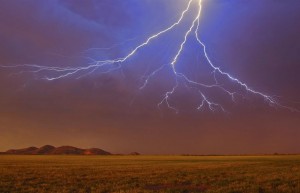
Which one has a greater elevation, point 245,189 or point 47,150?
point 47,150

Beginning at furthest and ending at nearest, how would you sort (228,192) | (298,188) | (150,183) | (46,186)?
(150,183) < (46,186) < (298,188) < (228,192)

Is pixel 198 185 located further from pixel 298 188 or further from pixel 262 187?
pixel 298 188

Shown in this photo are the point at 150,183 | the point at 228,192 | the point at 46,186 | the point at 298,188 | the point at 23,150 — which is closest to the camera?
the point at 228,192

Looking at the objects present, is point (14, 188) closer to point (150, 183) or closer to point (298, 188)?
point (150, 183)

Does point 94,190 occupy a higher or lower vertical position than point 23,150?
lower

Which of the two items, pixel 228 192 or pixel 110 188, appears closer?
pixel 228 192

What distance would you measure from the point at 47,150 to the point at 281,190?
173369mm

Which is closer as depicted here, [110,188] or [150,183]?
[110,188]

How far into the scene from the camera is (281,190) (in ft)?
46.6

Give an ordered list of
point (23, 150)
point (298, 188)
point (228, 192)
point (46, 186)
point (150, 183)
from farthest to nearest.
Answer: point (23, 150) → point (150, 183) → point (46, 186) → point (298, 188) → point (228, 192)

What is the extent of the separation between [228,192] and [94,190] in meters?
4.74

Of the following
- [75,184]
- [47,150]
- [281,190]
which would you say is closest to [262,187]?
[281,190]

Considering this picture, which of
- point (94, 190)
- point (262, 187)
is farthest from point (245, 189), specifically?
point (94, 190)

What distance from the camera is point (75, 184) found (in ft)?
54.9
